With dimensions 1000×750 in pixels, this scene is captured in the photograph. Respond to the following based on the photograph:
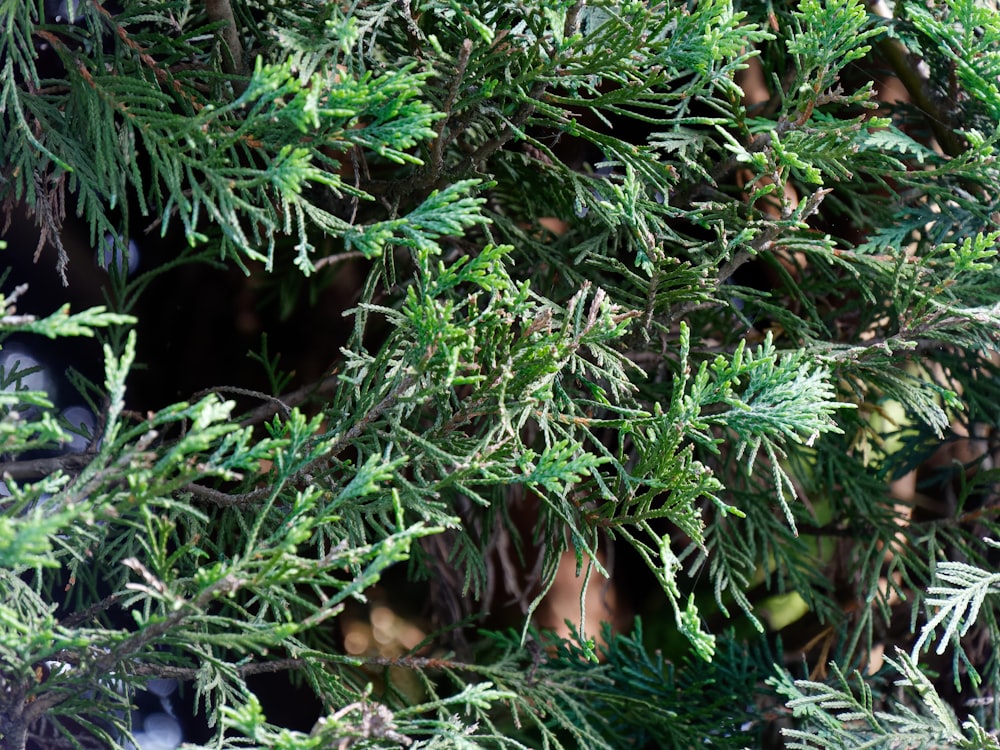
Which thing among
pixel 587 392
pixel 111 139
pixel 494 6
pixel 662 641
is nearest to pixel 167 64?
pixel 111 139

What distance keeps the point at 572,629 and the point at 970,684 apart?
2.43 ft

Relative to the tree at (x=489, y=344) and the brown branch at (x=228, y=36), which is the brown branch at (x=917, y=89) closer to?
the tree at (x=489, y=344)

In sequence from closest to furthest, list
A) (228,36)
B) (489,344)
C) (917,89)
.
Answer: (489,344), (228,36), (917,89)

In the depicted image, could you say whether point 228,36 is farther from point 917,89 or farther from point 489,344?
point 917,89

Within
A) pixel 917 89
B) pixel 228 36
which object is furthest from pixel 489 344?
pixel 917 89

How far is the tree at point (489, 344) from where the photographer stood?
0.80 metres

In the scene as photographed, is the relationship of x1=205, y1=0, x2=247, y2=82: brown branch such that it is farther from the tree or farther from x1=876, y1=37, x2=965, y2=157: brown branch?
x1=876, y1=37, x2=965, y2=157: brown branch

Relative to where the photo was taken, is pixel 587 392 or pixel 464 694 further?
pixel 587 392

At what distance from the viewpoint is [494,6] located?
0.98 meters

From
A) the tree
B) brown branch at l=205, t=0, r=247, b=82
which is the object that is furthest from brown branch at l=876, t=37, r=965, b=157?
brown branch at l=205, t=0, r=247, b=82

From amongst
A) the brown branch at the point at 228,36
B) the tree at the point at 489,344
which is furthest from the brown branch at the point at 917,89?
the brown branch at the point at 228,36

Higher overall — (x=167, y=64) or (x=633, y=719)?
(x=167, y=64)

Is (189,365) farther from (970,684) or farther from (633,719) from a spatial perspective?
(970,684)

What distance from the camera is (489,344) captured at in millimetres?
888
